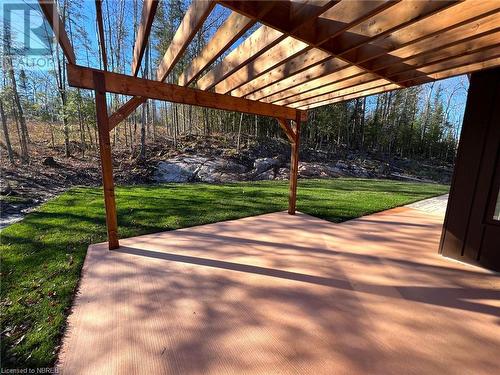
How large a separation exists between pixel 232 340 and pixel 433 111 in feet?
102

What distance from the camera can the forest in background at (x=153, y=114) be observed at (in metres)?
10.9

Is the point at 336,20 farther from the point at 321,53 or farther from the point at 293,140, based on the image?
the point at 293,140

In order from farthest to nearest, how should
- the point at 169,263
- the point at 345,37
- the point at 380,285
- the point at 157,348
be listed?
the point at 169,263
the point at 380,285
the point at 345,37
the point at 157,348

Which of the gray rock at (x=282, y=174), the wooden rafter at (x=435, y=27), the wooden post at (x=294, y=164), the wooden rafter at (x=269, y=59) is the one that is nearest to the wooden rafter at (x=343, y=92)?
the wooden post at (x=294, y=164)

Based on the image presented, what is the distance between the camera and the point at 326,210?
5562 mm

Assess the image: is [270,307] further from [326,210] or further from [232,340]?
[326,210]

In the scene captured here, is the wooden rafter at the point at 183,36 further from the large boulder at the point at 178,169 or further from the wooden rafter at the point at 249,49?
the large boulder at the point at 178,169

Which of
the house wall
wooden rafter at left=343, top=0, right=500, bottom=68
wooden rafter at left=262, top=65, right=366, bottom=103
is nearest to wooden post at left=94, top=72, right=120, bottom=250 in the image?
wooden rafter at left=262, top=65, right=366, bottom=103

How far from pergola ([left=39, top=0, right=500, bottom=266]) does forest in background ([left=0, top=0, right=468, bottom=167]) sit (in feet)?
29.1

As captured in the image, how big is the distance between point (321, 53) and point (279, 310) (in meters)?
2.42

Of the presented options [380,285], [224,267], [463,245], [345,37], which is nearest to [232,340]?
[224,267]

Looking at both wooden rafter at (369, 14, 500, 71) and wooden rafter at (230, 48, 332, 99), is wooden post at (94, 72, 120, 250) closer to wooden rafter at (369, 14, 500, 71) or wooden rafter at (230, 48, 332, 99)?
wooden rafter at (230, 48, 332, 99)

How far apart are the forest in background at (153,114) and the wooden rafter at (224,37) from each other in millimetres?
9603

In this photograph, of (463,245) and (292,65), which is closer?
(292,65)
